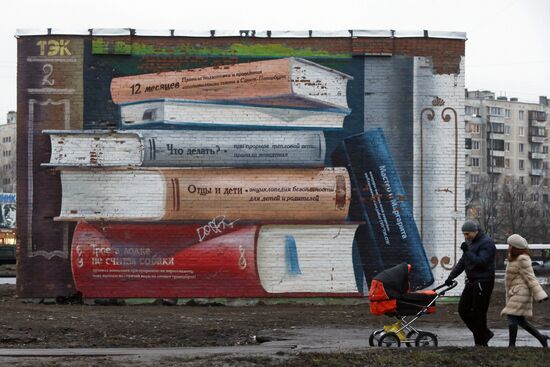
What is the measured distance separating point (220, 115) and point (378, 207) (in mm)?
4400

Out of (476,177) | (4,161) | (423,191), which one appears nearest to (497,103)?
(476,177)

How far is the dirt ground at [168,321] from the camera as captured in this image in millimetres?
16375

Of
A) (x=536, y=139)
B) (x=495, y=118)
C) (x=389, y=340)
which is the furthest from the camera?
(x=536, y=139)

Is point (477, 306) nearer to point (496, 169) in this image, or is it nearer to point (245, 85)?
point (245, 85)

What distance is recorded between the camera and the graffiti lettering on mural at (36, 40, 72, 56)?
84.8 feet

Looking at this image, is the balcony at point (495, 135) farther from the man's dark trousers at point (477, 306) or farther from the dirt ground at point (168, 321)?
the man's dark trousers at point (477, 306)

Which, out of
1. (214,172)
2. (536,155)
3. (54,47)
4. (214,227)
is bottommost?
(214,227)

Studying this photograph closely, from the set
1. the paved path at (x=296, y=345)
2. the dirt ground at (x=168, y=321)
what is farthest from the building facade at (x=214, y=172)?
the paved path at (x=296, y=345)

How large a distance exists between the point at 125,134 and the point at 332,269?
19.4 ft

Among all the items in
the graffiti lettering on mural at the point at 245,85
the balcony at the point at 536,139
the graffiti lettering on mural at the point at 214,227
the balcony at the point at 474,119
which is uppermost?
the balcony at the point at 474,119

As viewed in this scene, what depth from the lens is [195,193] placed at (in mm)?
25719

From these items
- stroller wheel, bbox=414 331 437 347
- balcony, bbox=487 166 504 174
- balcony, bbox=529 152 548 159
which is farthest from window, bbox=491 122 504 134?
stroller wheel, bbox=414 331 437 347

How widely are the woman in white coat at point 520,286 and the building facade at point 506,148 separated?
3994 inches

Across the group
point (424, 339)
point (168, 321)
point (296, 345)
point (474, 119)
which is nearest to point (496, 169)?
point (474, 119)
